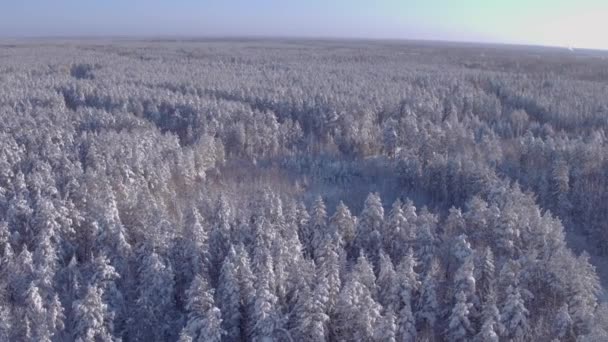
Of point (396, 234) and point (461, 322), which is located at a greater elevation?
point (396, 234)

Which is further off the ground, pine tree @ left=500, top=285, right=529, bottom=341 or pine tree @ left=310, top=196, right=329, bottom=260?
pine tree @ left=310, top=196, right=329, bottom=260

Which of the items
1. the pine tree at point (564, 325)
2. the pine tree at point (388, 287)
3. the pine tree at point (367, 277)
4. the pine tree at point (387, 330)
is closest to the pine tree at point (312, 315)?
the pine tree at point (367, 277)

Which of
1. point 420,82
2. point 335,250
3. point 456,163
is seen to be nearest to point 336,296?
point 335,250

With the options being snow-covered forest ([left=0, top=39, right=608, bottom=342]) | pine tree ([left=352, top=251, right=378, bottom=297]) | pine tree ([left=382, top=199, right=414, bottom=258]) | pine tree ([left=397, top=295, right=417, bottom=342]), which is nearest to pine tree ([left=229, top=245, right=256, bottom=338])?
snow-covered forest ([left=0, top=39, right=608, bottom=342])

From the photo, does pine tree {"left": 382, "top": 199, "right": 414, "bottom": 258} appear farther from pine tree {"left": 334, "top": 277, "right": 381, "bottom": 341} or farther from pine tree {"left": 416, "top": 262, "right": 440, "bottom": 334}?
pine tree {"left": 334, "top": 277, "right": 381, "bottom": 341}

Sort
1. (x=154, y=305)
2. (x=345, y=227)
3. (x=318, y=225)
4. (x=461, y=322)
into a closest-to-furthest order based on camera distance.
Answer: (x=461, y=322) < (x=154, y=305) < (x=345, y=227) < (x=318, y=225)

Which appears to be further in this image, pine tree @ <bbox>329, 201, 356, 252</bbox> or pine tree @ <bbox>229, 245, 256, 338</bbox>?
pine tree @ <bbox>329, 201, 356, 252</bbox>

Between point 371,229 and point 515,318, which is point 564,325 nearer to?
point 515,318

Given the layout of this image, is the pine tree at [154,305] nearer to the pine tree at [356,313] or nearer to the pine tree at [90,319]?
the pine tree at [90,319]

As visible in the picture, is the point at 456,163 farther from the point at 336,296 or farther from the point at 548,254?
the point at 336,296

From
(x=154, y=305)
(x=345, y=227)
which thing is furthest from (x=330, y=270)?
(x=154, y=305)
